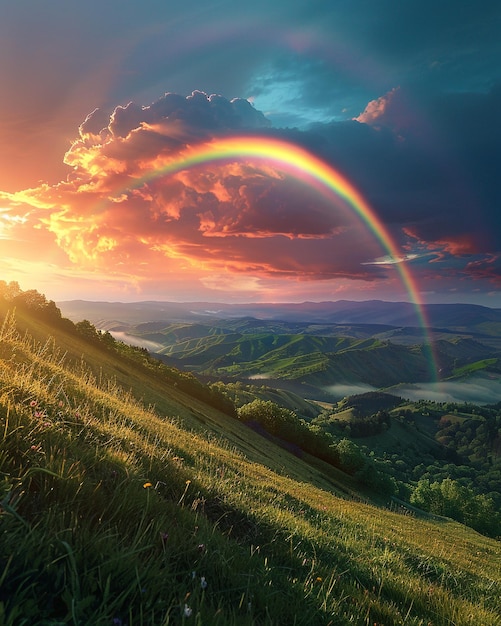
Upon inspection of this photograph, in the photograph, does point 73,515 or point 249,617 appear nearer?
point 249,617

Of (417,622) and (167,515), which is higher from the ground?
(167,515)

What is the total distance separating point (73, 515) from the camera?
3168 millimetres

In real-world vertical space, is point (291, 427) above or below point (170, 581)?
below

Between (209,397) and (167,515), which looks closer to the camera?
(167,515)

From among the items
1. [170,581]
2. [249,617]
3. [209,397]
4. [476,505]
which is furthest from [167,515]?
[476,505]

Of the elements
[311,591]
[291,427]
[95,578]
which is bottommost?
[291,427]

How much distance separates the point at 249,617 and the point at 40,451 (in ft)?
8.72

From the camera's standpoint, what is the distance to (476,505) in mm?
100062

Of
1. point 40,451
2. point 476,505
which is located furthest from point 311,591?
point 476,505

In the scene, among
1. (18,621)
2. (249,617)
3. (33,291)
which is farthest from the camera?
(33,291)

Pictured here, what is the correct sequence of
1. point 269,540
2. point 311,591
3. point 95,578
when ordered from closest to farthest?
point 95,578
point 311,591
point 269,540

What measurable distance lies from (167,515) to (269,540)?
1.99 metres

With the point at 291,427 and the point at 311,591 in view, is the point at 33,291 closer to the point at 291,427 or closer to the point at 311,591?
the point at 291,427

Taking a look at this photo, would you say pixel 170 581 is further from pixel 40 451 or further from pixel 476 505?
pixel 476 505
